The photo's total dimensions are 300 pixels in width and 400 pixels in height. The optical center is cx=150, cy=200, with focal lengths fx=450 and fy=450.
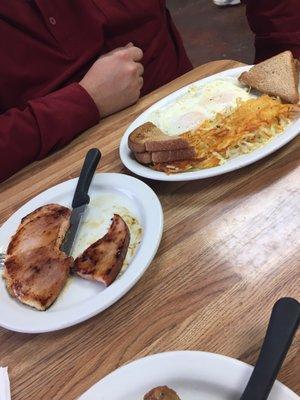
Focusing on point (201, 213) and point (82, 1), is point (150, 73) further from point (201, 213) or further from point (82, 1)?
point (201, 213)

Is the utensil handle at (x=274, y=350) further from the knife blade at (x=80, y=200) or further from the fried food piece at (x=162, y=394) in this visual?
the knife blade at (x=80, y=200)

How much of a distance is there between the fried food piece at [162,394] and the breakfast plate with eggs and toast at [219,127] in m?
0.46

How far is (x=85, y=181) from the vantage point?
954 mm

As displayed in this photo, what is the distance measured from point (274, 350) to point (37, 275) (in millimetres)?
432

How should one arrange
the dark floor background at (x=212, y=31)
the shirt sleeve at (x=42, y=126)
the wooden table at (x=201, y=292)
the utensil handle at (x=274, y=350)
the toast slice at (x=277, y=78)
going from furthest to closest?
the dark floor background at (x=212, y=31), the shirt sleeve at (x=42, y=126), the toast slice at (x=277, y=78), the wooden table at (x=201, y=292), the utensil handle at (x=274, y=350)

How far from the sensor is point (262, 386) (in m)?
0.49

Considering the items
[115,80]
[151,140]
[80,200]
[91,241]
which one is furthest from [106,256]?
[115,80]

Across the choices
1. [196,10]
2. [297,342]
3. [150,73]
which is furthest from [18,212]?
[196,10]

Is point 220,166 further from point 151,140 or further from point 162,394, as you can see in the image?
point 162,394

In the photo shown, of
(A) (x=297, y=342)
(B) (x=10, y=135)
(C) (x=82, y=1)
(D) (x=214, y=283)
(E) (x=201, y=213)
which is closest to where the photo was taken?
(A) (x=297, y=342)

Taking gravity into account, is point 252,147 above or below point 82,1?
below

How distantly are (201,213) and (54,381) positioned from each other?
1.29ft

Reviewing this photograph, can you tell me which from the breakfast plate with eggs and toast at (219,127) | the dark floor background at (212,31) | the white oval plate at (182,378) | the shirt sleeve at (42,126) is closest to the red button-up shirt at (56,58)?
the shirt sleeve at (42,126)

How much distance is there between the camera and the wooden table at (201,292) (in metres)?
0.65
